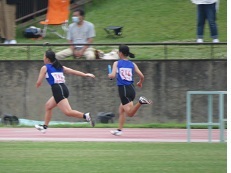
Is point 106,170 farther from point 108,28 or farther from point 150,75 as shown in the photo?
point 108,28

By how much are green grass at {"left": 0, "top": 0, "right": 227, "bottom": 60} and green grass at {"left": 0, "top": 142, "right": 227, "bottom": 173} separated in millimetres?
7636

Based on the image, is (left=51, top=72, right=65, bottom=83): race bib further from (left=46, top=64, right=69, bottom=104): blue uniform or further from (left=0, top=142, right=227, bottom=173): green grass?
(left=0, top=142, right=227, bottom=173): green grass

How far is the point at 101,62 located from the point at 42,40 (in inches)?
191

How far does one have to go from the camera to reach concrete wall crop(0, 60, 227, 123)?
2375 cm

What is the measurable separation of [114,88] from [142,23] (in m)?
5.72

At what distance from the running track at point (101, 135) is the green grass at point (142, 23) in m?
3.94

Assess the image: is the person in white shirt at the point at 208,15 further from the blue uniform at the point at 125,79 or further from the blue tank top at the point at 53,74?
the blue tank top at the point at 53,74

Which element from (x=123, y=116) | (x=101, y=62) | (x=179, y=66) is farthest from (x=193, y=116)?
(x=123, y=116)

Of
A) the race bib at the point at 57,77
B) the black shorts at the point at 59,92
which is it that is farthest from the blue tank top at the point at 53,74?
the black shorts at the point at 59,92

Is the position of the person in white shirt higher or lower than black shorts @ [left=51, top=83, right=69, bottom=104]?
higher

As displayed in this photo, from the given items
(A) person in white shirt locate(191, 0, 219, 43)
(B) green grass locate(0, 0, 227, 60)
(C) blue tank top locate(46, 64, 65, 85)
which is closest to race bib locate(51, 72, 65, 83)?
(C) blue tank top locate(46, 64, 65, 85)

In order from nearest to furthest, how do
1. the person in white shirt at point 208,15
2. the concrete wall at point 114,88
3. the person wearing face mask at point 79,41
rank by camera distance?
the concrete wall at point 114,88, the person wearing face mask at point 79,41, the person in white shirt at point 208,15

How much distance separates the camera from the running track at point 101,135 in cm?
1870

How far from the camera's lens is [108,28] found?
2817 cm
